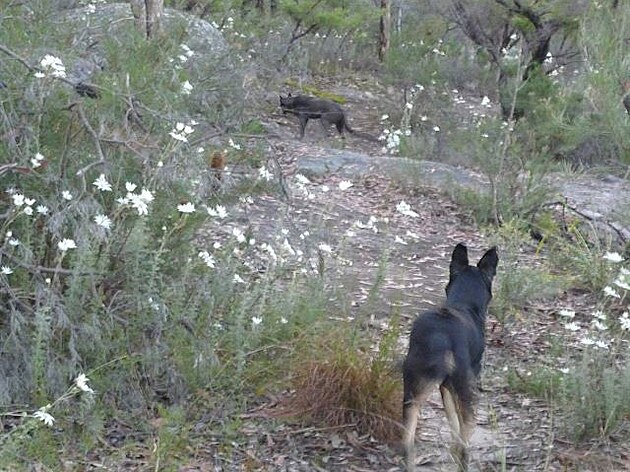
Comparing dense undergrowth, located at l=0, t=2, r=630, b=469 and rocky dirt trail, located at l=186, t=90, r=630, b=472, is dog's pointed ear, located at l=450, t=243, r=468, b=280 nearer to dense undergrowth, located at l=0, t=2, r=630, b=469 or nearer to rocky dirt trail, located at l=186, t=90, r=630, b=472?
rocky dirt trail, located at l=186, t=90, r=630, b=472

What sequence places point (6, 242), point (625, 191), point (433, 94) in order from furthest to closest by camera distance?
point (433, 94), point (625, 191), point (6, 242)

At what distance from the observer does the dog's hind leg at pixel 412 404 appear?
14.6 feet

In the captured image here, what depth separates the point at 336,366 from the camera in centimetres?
500

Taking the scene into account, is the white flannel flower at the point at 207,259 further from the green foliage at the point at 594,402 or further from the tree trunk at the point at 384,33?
the tree trunk at the point at 384,33

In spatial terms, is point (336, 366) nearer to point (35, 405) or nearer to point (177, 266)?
point (177, 266)

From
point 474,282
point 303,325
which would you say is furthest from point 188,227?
point 474,282

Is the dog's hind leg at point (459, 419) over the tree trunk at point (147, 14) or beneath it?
beneath

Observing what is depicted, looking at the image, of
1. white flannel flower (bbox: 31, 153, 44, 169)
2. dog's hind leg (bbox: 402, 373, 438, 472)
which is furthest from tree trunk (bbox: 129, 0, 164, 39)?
dog's hind leg (bbox: 402, 373, 438, 472)

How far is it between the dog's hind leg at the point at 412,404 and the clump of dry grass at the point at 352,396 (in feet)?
1.29

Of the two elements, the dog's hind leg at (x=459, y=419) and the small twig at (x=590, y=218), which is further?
the small twig at (x=590, y=218)

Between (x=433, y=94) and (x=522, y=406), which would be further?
(x=433, y=94)

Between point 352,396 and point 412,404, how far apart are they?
0.58 metres

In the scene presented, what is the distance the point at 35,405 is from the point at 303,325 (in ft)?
4.87

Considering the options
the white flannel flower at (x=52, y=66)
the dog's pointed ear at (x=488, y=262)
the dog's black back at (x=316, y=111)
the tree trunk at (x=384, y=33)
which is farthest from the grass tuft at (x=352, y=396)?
the tree trunk at (x=384, y=33)
